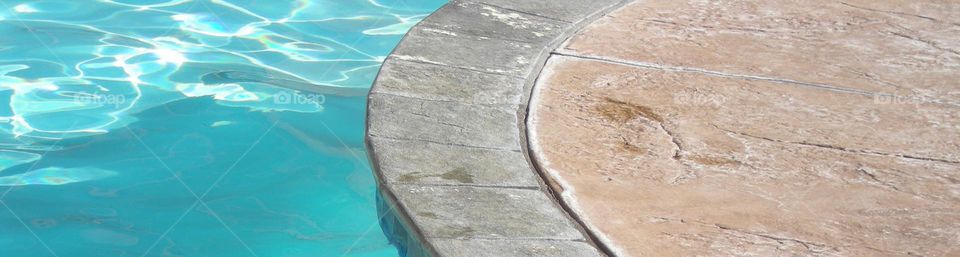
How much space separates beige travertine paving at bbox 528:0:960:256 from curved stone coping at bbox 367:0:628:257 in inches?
3.4

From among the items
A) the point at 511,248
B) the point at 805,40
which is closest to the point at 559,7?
the point at 805,40

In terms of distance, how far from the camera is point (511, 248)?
1957mm

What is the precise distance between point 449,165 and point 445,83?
57cm

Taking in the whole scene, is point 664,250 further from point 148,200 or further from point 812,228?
point 148,200

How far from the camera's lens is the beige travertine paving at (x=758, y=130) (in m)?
2.20

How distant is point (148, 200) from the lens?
10.8 feet

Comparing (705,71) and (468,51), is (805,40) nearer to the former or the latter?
(705,71)

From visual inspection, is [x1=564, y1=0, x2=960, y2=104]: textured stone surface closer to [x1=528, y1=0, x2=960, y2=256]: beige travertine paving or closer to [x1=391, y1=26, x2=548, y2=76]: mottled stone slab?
[x1=528, y1=0, x2=960, y2=256]: beige travertine paving

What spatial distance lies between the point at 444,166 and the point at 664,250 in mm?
552

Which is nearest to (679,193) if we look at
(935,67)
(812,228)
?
(812,228)

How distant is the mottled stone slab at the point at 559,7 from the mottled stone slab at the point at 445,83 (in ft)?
2.46

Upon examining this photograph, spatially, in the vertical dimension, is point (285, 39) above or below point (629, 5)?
below
